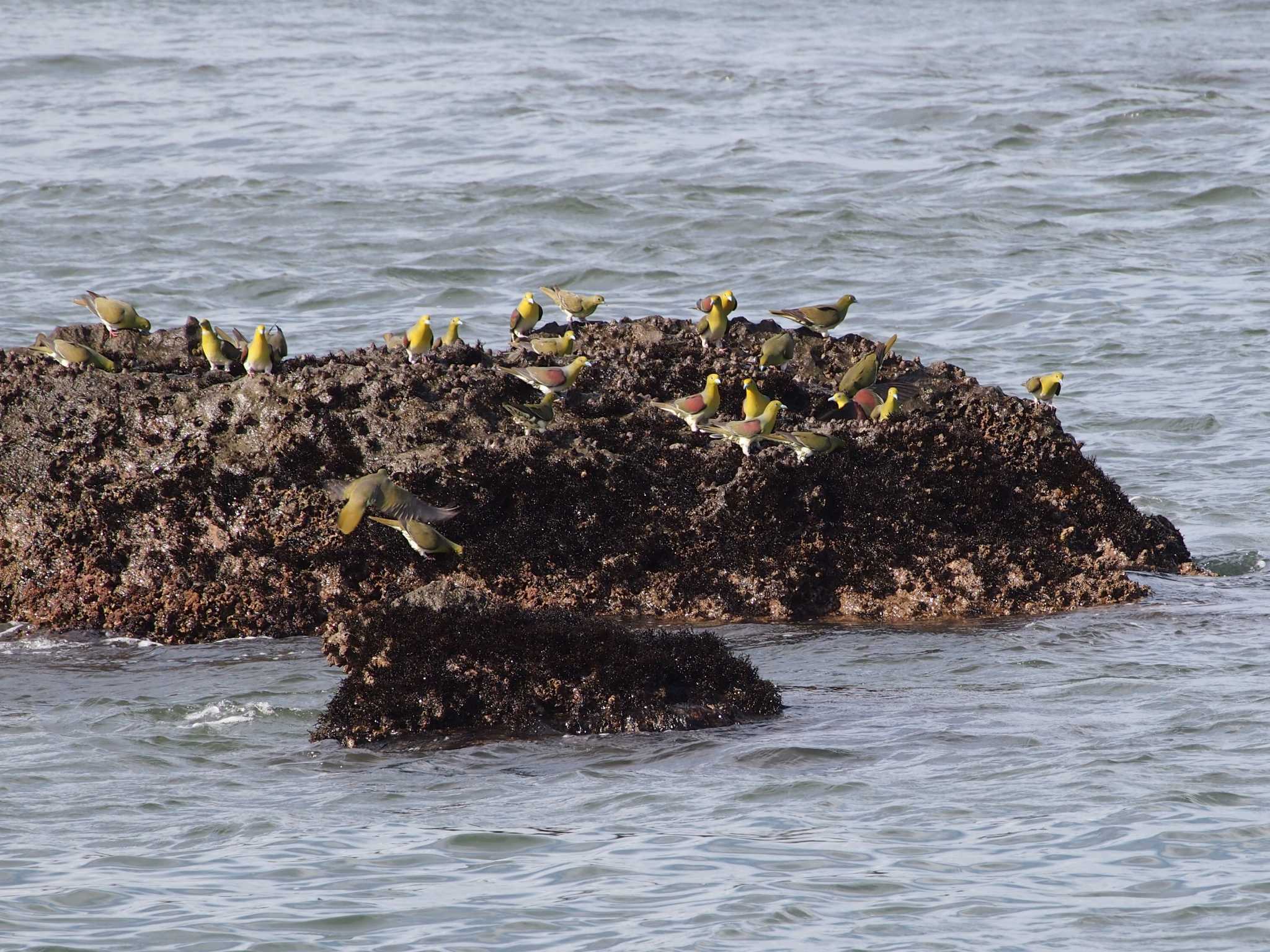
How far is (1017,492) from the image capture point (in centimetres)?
779

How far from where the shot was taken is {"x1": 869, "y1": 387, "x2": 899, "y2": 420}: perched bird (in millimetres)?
7750

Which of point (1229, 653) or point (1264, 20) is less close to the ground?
point (1264, 20)

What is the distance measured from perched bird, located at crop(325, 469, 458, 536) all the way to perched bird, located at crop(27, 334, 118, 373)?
1511mm

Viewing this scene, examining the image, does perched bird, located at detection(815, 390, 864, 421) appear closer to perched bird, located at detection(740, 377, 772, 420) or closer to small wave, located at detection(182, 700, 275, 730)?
perched bird, located at detection(740, 377, 772, 420)

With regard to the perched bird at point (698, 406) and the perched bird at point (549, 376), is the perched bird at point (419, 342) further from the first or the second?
the perched bird at point (698, 406)

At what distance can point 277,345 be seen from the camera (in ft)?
26.0

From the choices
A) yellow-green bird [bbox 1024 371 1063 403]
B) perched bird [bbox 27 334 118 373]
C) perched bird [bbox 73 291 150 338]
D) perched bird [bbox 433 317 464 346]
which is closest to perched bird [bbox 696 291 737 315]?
perched bird [bbox 433 317 464 346]

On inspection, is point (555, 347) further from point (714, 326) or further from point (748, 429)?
point (748, 429)

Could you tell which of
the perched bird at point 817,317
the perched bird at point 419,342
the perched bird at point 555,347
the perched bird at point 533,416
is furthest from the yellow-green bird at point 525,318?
the perched bird at point 533,416

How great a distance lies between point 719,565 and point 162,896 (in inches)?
132

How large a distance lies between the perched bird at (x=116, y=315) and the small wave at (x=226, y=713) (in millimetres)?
2489

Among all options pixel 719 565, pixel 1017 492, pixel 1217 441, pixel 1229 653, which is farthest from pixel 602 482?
pixel 1217 441

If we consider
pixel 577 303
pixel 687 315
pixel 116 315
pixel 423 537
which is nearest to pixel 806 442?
pixel 423 537

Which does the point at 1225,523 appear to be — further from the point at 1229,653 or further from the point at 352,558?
the point at 352,558
